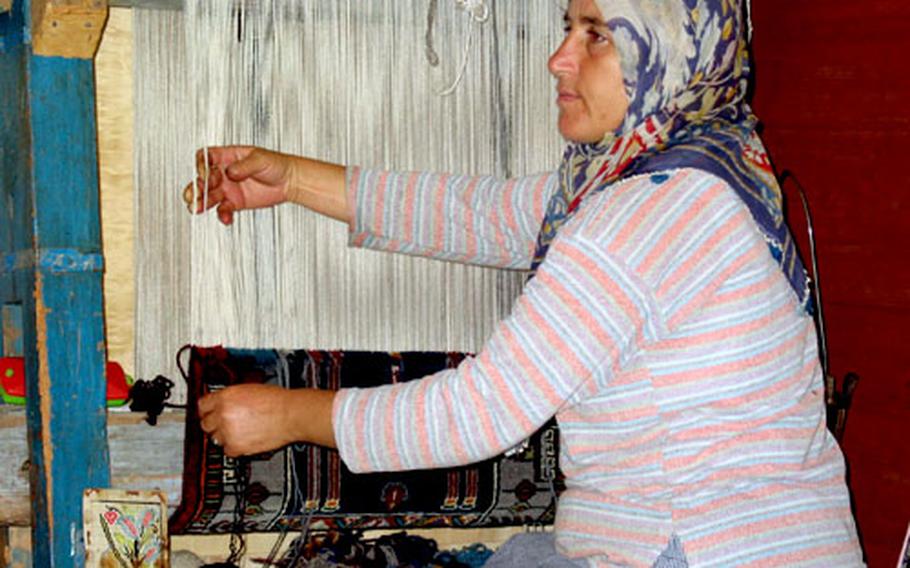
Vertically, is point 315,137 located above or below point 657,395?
above

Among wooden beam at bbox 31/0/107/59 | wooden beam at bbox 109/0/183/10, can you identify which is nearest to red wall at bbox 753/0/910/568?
wooden beam at bbox 109/0/183/10

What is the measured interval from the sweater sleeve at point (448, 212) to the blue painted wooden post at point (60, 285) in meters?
0.44

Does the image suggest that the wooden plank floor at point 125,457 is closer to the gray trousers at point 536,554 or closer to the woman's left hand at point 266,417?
the woman's left hand at point 266,417

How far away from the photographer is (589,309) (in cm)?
Result: 130

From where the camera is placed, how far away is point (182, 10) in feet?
5.94

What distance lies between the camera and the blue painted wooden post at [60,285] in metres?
1.54

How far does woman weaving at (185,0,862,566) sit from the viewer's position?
4.33 feet

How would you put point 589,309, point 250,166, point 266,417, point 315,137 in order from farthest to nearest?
point 315,137
point 250,166
point 266,417
point 589,309

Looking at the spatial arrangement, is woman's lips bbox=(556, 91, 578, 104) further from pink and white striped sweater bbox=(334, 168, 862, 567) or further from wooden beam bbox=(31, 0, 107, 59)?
wooden beam bbox=(31, 0, 107, 59)

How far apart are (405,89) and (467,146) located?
139 mm

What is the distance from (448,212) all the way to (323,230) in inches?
8.3

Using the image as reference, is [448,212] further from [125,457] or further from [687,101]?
[125,457]

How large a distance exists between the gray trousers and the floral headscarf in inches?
14.2

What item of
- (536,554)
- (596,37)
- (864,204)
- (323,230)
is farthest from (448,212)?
(864,204)
